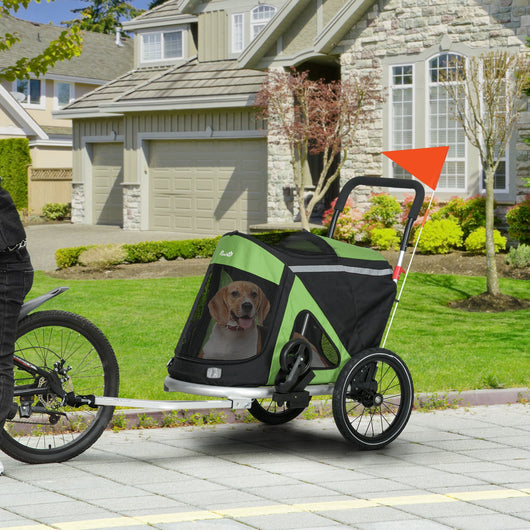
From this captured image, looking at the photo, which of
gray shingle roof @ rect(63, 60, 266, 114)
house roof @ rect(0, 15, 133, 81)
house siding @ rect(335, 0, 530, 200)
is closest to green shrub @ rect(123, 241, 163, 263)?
house siding @ rect(335, 0, 530, 200)

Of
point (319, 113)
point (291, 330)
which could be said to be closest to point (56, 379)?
point (291, 330)

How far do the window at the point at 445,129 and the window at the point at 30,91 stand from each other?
24.6m

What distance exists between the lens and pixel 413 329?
1143 centimetres

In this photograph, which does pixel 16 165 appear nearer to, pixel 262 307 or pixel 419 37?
pixel 419 37

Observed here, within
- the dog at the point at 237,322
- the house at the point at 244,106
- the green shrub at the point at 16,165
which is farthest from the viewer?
the green shrub at the point at 16,165

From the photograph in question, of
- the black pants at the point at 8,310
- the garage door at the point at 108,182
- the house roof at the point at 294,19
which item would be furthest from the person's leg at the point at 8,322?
the garage door at the point at 108,182

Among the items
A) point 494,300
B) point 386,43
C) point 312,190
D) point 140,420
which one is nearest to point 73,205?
point 312,190

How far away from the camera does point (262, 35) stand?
849 inches

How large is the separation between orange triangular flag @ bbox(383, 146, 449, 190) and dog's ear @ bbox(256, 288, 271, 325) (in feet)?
7.04

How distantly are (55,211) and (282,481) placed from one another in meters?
Result: 29.1

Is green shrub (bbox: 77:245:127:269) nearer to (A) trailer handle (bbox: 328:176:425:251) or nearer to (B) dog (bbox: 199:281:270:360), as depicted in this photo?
(A) trailer handle (bbox: 328:176:425:251)

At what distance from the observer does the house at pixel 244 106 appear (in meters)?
19.2

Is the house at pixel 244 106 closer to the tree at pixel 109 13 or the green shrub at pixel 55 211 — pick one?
the green shrub at pixel 55 211

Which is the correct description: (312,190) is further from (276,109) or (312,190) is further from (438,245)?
(438,245)
